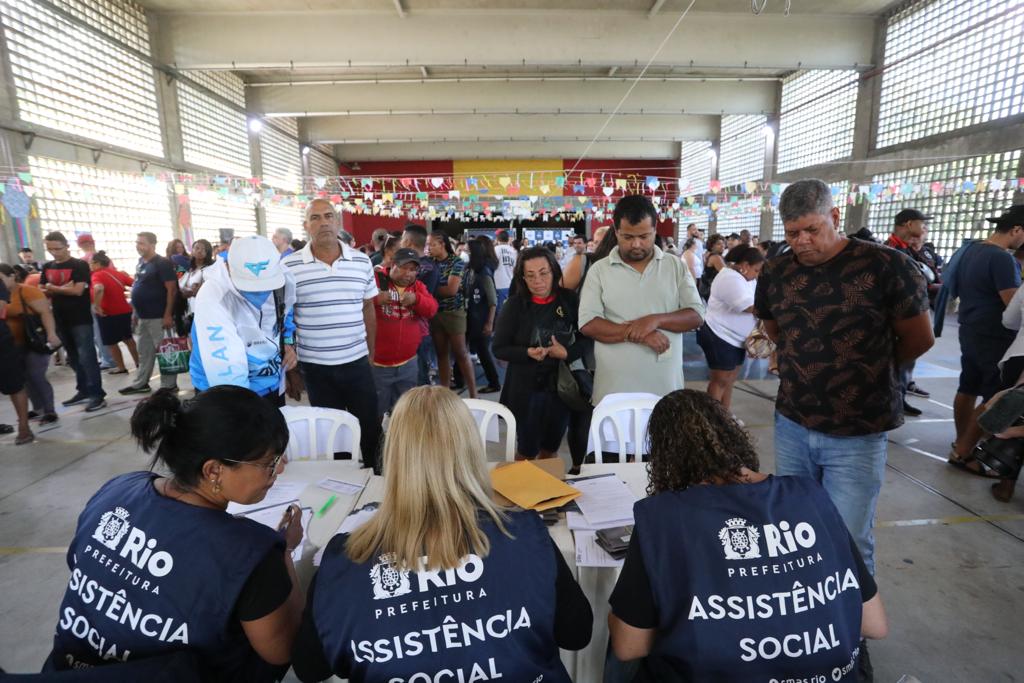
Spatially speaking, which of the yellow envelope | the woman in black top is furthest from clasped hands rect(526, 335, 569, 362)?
the yellow envelope

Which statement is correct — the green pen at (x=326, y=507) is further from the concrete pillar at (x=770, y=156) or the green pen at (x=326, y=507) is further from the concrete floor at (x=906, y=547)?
the concrete pillar at (x=770, y=156)

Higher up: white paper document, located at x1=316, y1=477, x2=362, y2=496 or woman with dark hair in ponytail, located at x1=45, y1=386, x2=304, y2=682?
woman with dark hair in ponytail, located at x1=45, y1=386, x2=304, y2=682

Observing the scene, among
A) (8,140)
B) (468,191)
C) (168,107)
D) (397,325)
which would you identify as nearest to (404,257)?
(397,325)

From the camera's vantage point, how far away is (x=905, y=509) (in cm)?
311

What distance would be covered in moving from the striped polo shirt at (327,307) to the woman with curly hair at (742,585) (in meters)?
2.14

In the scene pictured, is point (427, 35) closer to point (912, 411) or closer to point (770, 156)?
point (912, 411)

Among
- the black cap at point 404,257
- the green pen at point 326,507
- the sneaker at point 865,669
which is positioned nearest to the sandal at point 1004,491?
the sneaker at point 865,669

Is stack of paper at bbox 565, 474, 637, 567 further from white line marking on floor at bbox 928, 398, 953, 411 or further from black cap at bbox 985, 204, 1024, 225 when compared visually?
white line marking on floor at bbox 928, 398, 953, 411

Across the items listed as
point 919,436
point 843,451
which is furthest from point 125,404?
point 919,436

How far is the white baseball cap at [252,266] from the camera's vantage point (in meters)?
2.11

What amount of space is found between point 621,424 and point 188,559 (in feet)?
5.99

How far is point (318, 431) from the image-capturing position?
2498mm

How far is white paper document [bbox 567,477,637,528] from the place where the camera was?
165cm

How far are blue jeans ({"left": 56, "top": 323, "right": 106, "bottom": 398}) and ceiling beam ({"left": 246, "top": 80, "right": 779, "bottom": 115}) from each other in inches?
403
